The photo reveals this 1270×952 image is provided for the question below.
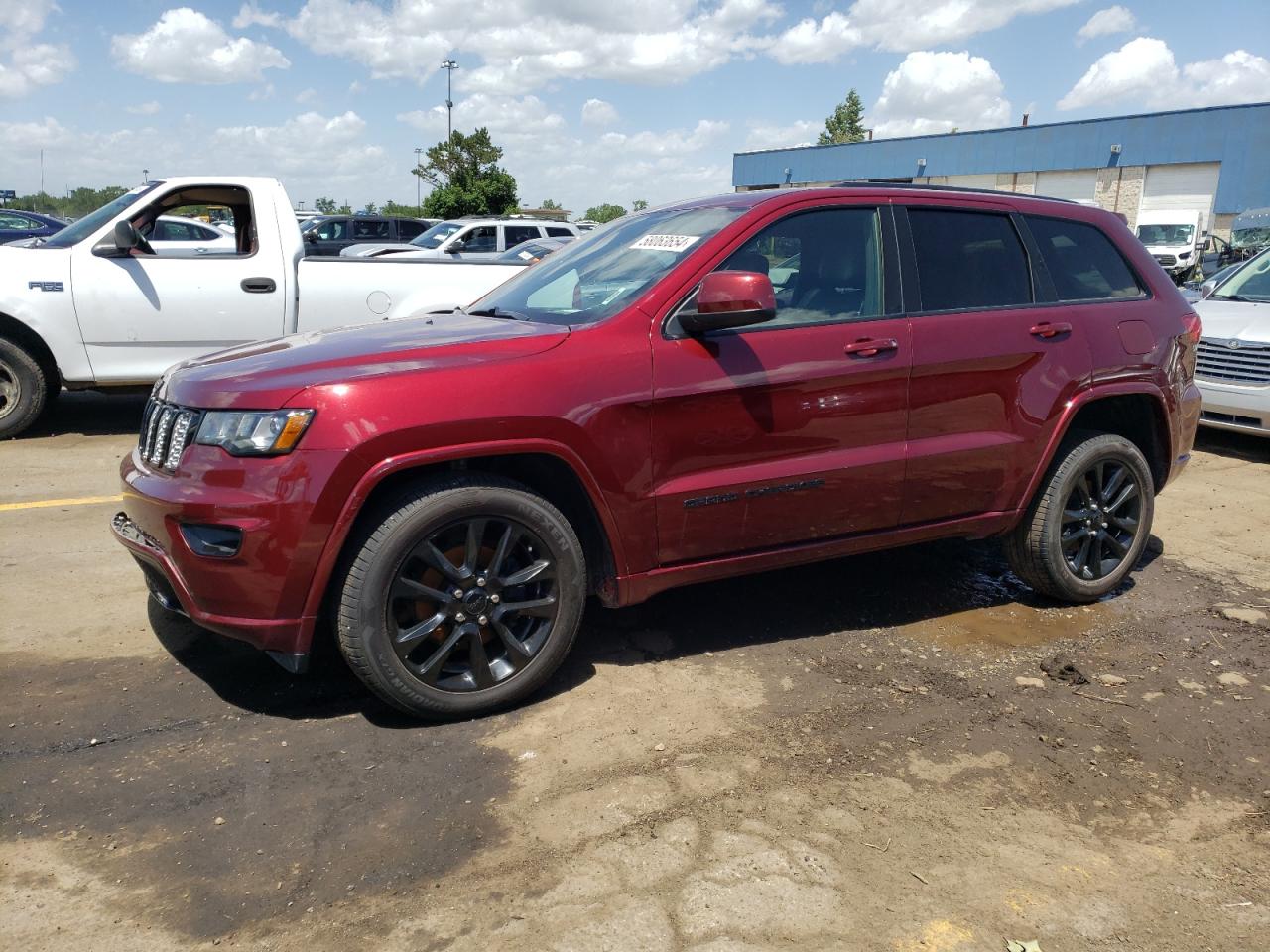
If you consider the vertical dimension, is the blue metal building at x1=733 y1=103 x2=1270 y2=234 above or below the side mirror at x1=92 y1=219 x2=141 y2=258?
above

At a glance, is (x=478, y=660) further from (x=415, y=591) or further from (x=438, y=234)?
(x=438, y=234)

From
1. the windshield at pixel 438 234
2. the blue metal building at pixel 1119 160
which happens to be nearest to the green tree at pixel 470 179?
the blue metal building at pixel 1119 160

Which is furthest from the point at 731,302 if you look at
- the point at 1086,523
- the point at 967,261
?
the point at 1086,523

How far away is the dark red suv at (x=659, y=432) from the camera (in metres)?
3.18

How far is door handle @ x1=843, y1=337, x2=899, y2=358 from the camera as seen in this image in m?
3.87

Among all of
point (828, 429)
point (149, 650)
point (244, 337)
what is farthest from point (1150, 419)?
point (244, 337)

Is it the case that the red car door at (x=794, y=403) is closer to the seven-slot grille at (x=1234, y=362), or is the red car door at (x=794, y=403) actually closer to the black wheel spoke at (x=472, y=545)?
the black wheel spoke at (x=472, y=545)

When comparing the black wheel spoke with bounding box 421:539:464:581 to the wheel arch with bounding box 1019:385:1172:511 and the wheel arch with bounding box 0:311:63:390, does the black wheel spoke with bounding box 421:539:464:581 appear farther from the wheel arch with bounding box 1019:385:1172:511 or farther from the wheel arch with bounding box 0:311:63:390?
the wheel arch with bounding box 0:311:63:390

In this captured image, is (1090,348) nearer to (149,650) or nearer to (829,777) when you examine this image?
(829,777)

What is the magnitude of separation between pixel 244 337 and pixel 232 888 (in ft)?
20.1

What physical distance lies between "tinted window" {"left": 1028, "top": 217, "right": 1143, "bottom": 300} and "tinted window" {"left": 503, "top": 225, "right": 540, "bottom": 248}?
15.1 metres

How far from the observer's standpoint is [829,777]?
10.3 feet

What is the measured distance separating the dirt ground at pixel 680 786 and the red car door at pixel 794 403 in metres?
0.64

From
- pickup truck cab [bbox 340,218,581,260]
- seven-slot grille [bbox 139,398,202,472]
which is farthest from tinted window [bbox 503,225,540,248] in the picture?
seven-slot grille [bbox 139,398,202,472]
